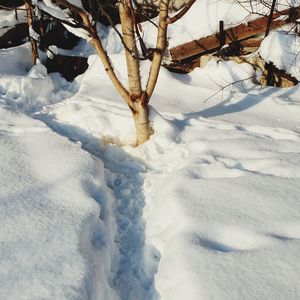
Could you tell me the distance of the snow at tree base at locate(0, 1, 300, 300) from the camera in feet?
7.57

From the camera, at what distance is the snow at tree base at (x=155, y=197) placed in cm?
231

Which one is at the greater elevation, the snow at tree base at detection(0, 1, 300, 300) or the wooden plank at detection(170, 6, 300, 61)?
the wooden plank at detection(170, 6, 300, 61)

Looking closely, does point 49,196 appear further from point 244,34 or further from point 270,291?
point 244,34

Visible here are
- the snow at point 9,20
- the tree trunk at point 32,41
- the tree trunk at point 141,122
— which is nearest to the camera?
the tree trunk at point 141,122

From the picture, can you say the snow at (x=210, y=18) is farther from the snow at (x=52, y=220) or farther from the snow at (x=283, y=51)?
the snow at (x=52, y=220)

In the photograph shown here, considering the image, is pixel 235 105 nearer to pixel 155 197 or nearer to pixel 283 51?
pixel 283 51

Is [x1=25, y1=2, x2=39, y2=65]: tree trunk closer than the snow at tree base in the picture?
No

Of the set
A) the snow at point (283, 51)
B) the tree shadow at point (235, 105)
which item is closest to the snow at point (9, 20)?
the tree shadow at point (235, 105)

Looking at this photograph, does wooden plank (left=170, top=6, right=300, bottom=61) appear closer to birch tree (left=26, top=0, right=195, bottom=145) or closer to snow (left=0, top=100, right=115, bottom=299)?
birch tree (left=26, top=0, right=195, bottom=145)

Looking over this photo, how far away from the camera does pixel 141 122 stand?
4066 millimetres

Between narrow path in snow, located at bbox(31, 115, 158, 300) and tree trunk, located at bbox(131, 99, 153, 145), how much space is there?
0.77 ft

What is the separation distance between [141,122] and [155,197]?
1.02 m

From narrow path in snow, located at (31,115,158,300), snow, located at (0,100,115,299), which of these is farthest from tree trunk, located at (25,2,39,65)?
snow, located at (0,100,115,299)

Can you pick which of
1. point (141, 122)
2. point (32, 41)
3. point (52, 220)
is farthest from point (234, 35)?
point (52, 220)
